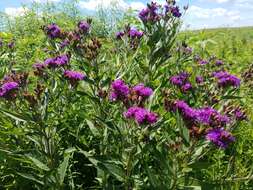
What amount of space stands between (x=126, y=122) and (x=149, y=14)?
6.97ft

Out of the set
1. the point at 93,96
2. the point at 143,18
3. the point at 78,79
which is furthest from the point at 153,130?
the point at 143,18

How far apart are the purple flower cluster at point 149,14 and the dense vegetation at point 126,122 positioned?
0.04 feet

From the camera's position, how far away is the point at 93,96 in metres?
3.26

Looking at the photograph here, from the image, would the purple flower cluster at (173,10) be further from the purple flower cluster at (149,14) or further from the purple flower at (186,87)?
the purple flower at (186,87)

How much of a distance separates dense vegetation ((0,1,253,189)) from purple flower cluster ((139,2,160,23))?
0.01m

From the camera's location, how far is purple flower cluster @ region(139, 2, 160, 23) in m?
4.47

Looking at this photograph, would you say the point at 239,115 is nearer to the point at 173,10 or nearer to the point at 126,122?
the point at 126,122

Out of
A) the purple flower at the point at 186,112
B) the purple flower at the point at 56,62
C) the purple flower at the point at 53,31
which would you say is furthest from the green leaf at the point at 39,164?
the purple flower at the point at 53,31

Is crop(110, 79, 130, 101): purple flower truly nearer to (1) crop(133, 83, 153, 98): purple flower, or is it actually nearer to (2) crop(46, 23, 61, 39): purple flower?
(1) crop(133, 83, 153, 98): purple flower

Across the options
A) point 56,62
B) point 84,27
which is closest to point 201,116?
point 56,62

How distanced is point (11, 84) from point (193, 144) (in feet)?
5.20

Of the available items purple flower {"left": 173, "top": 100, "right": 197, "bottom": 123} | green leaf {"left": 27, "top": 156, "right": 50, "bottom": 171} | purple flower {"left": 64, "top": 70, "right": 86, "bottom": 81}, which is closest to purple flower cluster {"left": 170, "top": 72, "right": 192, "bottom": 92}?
purple flower {"left": 64, "top": 70, "right": 86, "bottom": 81}

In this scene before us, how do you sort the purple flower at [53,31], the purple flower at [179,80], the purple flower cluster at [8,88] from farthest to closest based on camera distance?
the purple flower at [53,31] → the purple flower at [179,80] → the purple flower cluster at [8,88]

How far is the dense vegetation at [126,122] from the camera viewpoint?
8.39 ft
